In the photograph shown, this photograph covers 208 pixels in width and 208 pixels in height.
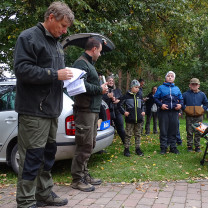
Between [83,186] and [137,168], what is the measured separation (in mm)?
1509

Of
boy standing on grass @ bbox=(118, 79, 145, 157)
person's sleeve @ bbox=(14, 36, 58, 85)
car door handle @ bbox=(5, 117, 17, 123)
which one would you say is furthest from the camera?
boy standing on grass @ bbox=(118, 79, 145, 157)

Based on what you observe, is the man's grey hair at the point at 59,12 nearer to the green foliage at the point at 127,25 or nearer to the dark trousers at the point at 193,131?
the green foliage at the point at 127,25

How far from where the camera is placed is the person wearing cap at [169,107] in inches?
257

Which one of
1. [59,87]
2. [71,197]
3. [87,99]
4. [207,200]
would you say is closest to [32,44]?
[59,87]

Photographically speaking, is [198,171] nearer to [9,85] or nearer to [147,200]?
[147,200]

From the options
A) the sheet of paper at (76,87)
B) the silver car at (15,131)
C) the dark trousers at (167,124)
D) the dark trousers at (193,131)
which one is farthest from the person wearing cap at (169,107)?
the sheet of paper at (76,87)

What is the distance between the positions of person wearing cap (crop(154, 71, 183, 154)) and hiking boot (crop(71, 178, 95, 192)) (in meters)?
2.93

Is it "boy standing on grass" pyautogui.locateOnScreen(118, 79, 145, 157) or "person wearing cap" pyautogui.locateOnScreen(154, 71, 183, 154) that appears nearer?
"boy standing on grass" pyautogui.locateOnScreen(118, 79, 145, 157)

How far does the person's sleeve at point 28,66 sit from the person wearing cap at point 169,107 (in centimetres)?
412

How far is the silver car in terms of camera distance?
15.2 feet

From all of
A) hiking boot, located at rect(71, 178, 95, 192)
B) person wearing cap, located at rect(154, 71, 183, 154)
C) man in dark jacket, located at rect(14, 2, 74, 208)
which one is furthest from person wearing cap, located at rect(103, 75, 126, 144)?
man in dark jacket, located at rect(14, 2, 74, 208)

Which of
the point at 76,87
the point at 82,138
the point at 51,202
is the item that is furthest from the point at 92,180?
the point at 76,87

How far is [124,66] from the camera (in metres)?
11.3

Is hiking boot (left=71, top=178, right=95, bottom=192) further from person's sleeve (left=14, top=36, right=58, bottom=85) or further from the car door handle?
person's sleeve (left=14, top=36, right=58, bottom=85)
